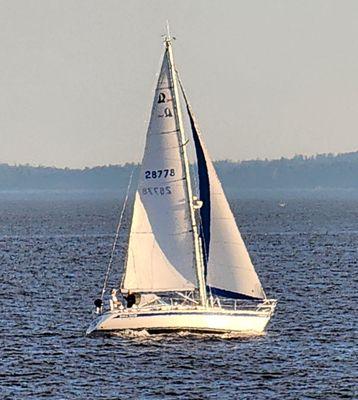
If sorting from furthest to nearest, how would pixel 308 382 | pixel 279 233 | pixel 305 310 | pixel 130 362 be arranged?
1. pixel 279 233
2. pixel 305 310
3. pixel 130 362
4. pixel 308 382

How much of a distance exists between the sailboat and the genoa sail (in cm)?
5

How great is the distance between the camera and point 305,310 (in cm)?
8088

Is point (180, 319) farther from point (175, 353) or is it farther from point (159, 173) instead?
point (159, 173)

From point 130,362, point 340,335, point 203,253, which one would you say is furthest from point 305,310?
point 130,362

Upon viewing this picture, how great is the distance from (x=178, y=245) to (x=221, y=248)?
95.3 inches

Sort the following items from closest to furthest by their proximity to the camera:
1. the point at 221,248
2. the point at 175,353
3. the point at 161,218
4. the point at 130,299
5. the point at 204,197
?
the point at 175,353 < the point at 221,248 < the point at 130,299 < the point at 204,197 < the point at 161,218

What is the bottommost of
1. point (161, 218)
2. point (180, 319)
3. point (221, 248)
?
point (180, 319)

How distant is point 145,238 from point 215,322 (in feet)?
20.2

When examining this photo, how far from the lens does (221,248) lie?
217ft

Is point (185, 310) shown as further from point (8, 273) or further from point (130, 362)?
point (8, 273)

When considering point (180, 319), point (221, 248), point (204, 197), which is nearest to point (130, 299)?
point (180, 319)

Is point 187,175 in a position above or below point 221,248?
above

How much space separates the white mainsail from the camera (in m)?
65.2

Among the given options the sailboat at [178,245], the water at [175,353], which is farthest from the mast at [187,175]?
the water at [175,353]
